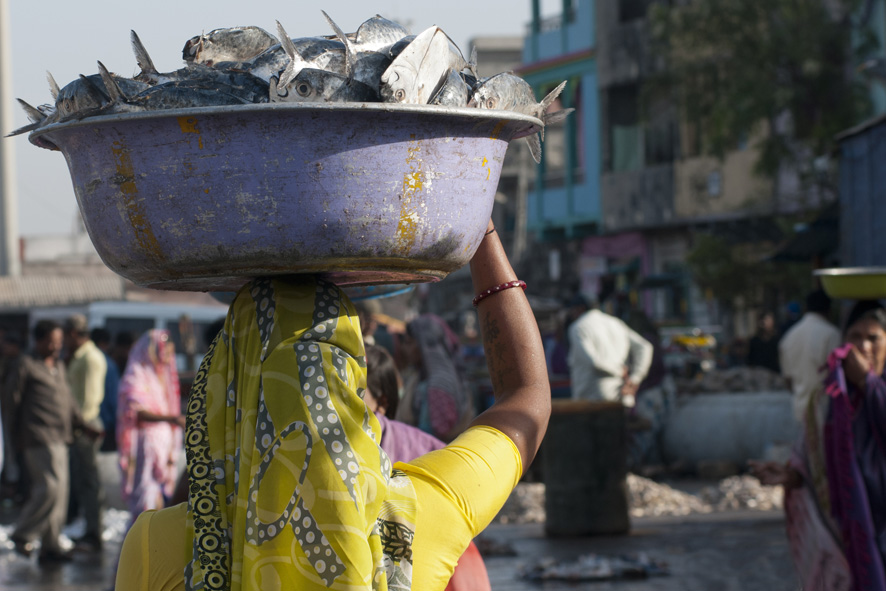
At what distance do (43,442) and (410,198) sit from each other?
918 cm

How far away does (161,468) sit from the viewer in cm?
959

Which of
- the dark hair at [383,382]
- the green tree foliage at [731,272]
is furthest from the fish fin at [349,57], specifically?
the green tree foliage at [731,272]

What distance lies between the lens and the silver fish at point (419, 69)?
1839mm

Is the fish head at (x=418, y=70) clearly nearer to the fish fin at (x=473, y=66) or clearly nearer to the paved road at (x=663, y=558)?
the fish fin at (x=473, y=66)

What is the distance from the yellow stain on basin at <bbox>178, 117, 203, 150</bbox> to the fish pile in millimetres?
20

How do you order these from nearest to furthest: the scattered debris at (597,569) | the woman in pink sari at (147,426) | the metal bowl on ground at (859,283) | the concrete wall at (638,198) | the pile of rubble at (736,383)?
the metal bowl on ground at (859,283)
the scattered debris at (597,569)
the woman in pink sari at (147,426)
the pile of rubble at (736,383)
the concrete wall at (638,198)

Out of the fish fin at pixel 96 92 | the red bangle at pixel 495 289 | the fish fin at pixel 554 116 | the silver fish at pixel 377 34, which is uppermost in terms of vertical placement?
the silver fish at pixel 377 34

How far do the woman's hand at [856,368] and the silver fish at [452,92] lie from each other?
3.82m

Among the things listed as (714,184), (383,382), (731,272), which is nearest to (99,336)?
(383,382)

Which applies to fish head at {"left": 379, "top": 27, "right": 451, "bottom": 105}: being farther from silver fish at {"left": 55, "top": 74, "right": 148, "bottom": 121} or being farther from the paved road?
the paved road

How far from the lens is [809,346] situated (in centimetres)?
903

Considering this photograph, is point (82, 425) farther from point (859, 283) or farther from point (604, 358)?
point (859, 283)

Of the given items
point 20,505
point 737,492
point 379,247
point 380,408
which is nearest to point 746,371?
point 737,492

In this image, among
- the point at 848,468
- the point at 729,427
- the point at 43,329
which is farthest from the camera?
the point at 729,427
